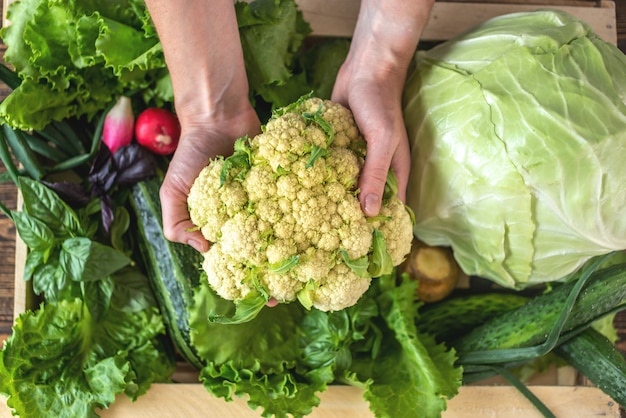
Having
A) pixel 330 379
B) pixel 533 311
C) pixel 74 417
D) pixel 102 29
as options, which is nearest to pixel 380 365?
pixel 330 379

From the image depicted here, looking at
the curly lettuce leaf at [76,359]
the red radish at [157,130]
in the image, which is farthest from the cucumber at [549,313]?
the red radish at [157,130]

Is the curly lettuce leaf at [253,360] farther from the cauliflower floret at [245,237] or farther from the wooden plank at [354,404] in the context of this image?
the cauliflower floret at [245,237]

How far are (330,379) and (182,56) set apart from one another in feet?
2.58

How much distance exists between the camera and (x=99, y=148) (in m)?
1.37

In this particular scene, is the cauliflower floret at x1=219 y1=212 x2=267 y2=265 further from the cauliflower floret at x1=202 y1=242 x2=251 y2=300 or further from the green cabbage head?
the green cabbage head

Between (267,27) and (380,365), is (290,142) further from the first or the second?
(380,365)

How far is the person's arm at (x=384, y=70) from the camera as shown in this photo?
1.15m

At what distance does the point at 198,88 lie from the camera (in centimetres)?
118

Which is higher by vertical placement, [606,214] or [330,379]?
[606,214]

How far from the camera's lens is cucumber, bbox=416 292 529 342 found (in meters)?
1.43

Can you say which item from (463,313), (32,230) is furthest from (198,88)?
(463,313)

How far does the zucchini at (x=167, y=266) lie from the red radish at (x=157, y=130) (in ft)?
0.29

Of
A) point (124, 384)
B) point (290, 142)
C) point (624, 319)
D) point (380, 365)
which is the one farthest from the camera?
point (624, 319)

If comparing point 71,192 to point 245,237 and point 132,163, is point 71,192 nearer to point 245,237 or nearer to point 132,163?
point 132,163
